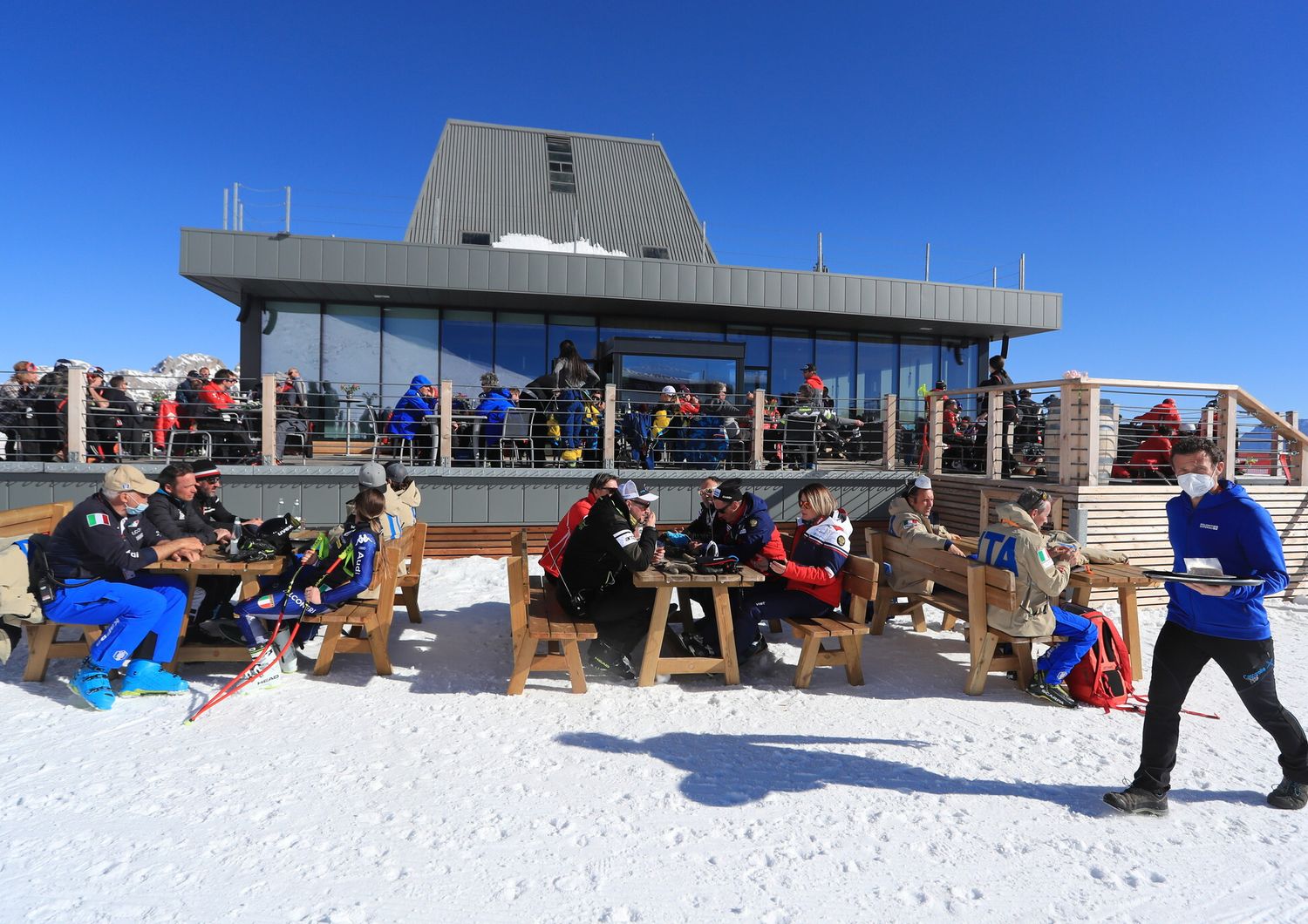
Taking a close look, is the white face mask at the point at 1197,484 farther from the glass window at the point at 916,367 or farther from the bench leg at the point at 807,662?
the glass window at the point at 916,367

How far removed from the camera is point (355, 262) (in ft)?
38.0

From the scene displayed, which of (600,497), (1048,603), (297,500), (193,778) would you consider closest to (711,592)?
(600,497)

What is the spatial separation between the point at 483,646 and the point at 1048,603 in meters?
3.99

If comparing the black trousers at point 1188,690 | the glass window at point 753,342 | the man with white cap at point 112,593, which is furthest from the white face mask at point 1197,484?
the glass window at point 753,342

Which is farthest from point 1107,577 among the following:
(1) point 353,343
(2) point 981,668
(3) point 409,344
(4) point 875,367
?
(1) point 353,343

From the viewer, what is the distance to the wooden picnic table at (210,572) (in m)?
4.77

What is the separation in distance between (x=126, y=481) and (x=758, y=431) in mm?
7010

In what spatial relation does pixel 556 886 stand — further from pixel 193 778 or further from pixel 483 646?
pixel 483 646

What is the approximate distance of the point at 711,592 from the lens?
543cm

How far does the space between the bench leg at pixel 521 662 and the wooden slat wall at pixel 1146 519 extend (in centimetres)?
581

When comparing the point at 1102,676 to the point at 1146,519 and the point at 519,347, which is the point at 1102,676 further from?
the point at 519,347

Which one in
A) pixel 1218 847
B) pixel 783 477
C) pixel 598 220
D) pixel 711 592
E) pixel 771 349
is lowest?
pixel 1218 847

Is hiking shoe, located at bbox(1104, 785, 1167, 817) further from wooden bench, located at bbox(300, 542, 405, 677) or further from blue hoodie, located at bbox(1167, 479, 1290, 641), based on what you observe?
wooden bench, located at bbox(300, 542, 405, 677)

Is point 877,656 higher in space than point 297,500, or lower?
lower
